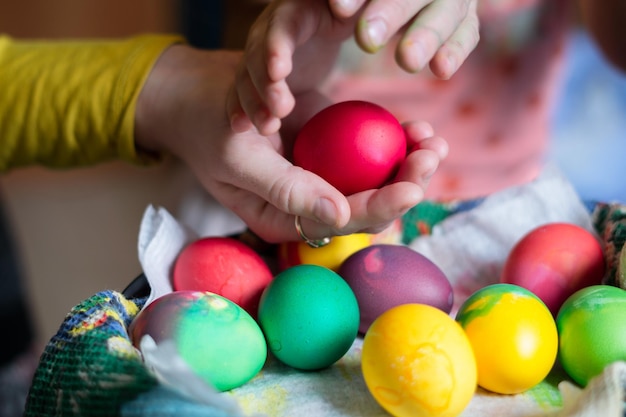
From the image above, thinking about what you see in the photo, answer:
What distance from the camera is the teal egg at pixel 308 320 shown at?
55 cm

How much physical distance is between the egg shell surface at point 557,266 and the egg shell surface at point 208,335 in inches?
10.1

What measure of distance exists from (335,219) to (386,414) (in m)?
0.15

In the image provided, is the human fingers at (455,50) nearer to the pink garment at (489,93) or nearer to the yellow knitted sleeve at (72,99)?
the yellow knitted sleeve at (72,99)

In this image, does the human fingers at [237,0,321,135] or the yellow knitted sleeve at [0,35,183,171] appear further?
the yellow knitted sleeve at [0,35,183,171]

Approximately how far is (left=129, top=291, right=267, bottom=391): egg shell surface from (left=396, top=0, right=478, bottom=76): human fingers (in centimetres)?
23

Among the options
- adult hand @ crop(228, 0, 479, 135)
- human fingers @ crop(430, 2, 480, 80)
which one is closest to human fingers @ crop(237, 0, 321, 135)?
adult hand @ crop(228, 0, 479, 135)

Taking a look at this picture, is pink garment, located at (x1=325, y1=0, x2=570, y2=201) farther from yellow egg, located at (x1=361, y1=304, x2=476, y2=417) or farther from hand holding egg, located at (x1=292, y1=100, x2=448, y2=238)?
yellow egg, located at (x1=361, y1=304, x2=476, y2=417)

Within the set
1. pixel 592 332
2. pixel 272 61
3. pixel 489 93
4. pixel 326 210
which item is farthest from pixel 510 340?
pixel 489 93

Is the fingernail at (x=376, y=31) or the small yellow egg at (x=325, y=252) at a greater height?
the fingernail at (x=376, y=31)

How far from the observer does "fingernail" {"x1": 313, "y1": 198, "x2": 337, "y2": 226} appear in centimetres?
55

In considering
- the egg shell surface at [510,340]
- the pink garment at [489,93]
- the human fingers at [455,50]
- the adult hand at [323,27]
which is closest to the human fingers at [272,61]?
the adult hand at [323,27]

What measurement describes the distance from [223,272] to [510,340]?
0.25 meters

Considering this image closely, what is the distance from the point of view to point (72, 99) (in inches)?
33.5

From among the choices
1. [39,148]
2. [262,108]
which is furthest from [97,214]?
[262,108]
